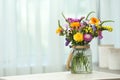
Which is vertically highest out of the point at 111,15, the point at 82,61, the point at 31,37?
the point at 111,15

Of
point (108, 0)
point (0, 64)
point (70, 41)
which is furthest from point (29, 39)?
point (108, 0)

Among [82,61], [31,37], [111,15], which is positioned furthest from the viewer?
[111,15]

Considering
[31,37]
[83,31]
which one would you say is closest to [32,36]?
[31,37]

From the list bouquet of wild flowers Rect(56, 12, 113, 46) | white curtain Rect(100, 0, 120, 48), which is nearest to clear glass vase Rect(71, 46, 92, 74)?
bouquet of wild flowers Rect(56, 12, 113, 46)

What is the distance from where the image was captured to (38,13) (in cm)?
274

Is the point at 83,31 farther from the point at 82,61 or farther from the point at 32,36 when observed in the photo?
the point at 32,36

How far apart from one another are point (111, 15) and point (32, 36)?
0.91m

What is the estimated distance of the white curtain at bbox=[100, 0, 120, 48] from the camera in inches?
124

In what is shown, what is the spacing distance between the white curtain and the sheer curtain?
0.43 meters

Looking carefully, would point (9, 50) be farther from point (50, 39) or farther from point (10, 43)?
point (50, 39)

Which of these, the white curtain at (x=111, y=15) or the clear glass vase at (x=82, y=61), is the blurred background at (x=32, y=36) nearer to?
the white curtain at (x=111, y=15)

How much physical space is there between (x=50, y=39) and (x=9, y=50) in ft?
1.27

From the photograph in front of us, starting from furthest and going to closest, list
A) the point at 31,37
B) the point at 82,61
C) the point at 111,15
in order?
the point at 111,15 → the point at 31,37 → the point at 82,61

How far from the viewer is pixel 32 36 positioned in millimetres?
2717
